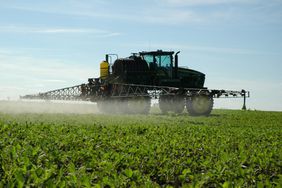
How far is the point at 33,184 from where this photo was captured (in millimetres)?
4203

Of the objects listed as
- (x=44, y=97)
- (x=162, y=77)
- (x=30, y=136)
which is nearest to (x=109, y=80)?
(x=162, y=77)

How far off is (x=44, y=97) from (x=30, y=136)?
22.7 meters

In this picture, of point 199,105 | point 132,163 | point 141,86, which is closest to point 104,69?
point 141,86

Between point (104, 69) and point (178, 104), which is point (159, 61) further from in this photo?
point (104, 69)

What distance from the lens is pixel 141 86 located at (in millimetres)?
24469

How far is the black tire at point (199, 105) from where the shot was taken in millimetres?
22719

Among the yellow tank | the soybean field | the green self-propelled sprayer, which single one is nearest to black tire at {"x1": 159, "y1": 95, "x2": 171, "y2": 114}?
the green self-propelled sprayer

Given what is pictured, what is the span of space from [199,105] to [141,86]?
11.8 ft

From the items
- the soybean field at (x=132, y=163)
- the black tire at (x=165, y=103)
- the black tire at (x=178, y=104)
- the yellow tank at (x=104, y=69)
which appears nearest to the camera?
the soybean field at (x=132, y=163)

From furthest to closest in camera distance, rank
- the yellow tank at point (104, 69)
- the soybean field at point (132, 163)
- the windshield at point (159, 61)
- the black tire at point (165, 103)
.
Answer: the yellow tank at point (104, 69) < the windshield at point (159, 61) < the black tire at point (165, 103) < the soybean field at point (132, 163)

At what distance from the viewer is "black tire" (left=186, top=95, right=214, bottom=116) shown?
2272cm

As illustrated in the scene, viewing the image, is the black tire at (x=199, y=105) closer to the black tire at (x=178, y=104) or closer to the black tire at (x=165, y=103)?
the black tire at (x=178, y=104)

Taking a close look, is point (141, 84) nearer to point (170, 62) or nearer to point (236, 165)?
point (170, 62)

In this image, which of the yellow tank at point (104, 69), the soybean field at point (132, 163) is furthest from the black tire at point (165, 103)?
the soybean field at point (132, 163)
